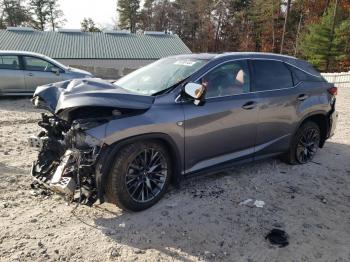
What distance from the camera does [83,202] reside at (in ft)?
12.9

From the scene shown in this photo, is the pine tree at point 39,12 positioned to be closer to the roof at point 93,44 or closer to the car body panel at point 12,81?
the roof at point 93,44

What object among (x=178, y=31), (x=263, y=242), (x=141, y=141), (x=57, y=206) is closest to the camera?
(x=263, y=242)

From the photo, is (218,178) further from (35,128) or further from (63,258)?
(35,128)

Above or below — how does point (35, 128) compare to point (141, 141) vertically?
below

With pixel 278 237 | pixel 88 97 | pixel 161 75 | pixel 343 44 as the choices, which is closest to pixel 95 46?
pixel 343 44

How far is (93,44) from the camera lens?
3772 cm

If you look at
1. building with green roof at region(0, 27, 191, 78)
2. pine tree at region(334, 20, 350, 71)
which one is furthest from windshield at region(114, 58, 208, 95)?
pine tree at region(334, 20, 350, 71)

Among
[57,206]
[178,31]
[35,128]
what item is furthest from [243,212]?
[178,31]

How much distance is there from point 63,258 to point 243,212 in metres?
2.05

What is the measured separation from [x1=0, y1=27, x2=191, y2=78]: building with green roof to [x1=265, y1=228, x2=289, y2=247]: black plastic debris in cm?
3097

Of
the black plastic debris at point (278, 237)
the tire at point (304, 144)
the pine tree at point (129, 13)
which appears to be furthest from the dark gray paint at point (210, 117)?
the pine tree at point (129, 13)

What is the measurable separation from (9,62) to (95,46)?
26.8 meters

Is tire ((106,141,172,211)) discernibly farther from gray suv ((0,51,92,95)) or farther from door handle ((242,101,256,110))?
gray suv ((0,51,92,95))

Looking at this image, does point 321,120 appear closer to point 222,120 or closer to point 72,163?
point 222,120
